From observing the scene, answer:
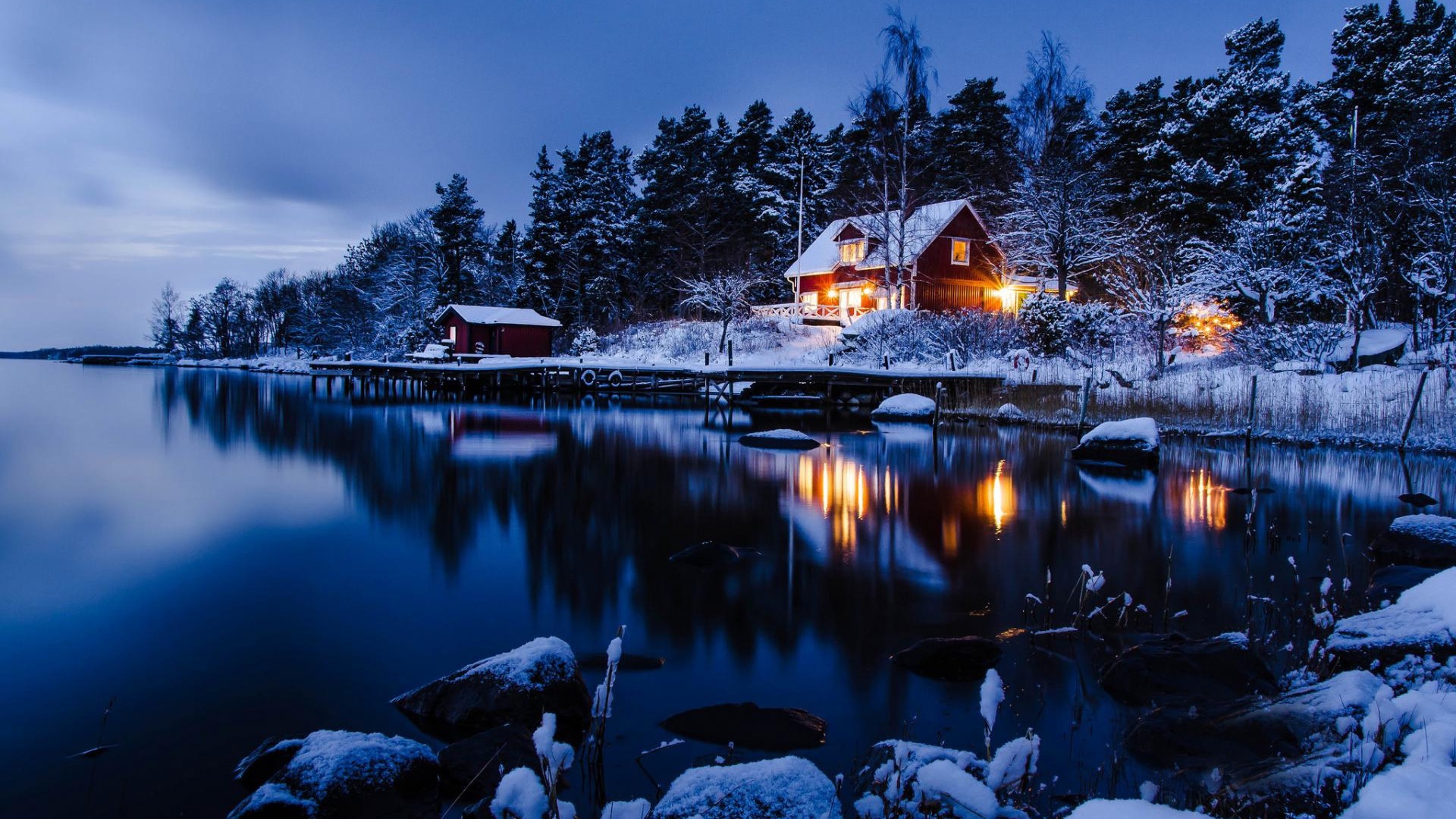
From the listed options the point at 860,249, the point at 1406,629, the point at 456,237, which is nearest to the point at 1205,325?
the point at 860,249

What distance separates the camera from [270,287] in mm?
107875

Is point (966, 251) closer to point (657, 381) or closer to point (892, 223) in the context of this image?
point (892, 223)

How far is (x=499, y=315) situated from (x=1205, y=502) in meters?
48.1

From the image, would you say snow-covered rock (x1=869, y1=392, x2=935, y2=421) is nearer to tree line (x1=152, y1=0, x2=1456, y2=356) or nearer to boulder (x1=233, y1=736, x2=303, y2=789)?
tree line (x1=152, y1=0, x2=1456, y2=356)

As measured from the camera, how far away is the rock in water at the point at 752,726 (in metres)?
5.77

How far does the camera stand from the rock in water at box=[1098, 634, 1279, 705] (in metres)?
6.17

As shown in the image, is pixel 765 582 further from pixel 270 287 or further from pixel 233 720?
pixel 270 287

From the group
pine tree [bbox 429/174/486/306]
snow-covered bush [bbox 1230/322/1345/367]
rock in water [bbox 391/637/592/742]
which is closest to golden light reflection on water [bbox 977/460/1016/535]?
rock in water [bbox 391/637/592/742]

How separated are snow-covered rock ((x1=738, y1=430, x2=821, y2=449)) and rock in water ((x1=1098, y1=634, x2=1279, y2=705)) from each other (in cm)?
1624

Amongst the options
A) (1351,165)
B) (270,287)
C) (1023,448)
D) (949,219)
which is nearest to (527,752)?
(1023,448)

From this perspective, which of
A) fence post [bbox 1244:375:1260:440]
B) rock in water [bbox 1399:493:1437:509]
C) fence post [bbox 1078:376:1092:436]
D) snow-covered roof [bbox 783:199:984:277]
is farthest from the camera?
snow-covered roof [bbox 783:199:984:277]

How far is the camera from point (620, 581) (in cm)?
998

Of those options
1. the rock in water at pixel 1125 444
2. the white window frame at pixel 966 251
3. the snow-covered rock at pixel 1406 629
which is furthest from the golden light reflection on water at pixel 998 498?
the white window frame at pixel 966 251

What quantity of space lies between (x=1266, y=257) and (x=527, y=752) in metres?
36.4
